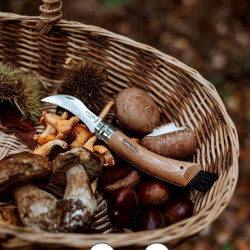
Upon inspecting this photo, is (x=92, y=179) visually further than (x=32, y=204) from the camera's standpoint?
Yes

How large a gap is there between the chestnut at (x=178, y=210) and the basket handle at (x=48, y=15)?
1.25m

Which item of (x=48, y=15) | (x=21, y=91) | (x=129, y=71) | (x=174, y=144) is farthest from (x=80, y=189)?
(x=48, y=15)

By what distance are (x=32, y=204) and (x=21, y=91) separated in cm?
79

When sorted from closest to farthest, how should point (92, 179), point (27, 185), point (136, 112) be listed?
point (27, 185)
point (92, 179)
point (136, 112)

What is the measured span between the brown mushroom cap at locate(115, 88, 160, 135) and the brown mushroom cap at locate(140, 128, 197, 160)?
120 millimetres

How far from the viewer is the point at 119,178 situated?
5.22 ft

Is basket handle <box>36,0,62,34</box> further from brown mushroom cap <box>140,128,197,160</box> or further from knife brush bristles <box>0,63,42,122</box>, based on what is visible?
brown mushroom cap <box>140,128,197,160</box>

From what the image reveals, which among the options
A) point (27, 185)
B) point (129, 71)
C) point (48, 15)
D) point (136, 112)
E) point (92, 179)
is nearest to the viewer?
point (27, 185)

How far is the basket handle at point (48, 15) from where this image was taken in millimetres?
1864

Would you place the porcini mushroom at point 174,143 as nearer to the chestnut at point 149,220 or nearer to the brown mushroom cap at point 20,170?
the chestnut at point 149,220

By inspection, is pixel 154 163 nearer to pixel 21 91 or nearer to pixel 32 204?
pixel 32 204

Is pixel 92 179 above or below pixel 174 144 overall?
below

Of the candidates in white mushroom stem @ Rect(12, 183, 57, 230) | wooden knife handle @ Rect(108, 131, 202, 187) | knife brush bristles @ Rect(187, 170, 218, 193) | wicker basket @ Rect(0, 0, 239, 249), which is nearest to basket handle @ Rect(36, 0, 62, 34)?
wicker basket @ Rect(0, 0, 239, 249)

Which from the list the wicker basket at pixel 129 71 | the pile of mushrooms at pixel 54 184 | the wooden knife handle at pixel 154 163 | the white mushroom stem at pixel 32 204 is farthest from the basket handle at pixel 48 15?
the white mushroom stem at pixel 32 204
